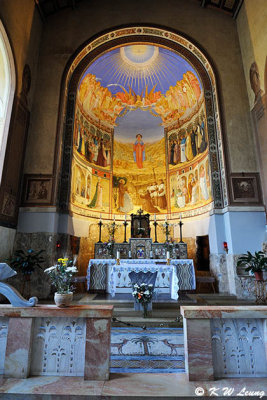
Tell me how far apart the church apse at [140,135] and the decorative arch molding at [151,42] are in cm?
69

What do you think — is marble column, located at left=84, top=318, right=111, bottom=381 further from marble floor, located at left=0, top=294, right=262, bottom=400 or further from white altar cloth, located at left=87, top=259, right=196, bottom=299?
white altar cloth, located at left=87, top=259, right=196, bottom=299

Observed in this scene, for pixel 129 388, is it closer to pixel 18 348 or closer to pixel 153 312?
pixel 18 348

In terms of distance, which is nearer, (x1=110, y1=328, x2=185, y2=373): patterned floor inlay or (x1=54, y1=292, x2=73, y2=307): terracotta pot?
(x1=54, y1=292, x2=73, y2=307): terracotta pot

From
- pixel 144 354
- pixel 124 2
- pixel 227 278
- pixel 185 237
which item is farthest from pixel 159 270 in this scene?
pixel 124 2

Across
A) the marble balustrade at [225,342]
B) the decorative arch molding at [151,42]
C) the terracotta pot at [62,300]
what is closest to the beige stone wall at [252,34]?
the decorative arch molding at [151,42]

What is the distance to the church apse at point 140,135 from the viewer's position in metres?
11.8

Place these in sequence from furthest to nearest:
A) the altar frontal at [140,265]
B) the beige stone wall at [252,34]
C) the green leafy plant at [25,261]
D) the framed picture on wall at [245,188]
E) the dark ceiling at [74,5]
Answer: the dark ceiling at [74,5]
the framed picture on wall at [245,188]
the beige stone wall at [252,34]
the altar frontal at [140,265]
the green leafy plant at [25,261]

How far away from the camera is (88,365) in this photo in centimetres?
274

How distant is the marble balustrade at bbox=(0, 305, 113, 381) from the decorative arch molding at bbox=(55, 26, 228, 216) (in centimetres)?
672

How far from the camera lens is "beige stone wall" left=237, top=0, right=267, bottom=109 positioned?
28.0ft

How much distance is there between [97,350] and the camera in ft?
9.05

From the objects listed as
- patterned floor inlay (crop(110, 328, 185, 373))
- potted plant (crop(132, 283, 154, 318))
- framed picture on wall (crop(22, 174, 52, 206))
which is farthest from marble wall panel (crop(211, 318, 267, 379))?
framed picture on wall (crop(22, 174, 52, 206))

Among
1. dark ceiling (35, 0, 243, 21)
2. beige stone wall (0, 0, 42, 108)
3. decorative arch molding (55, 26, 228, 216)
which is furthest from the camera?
dark ceiling (35, 0, 243, 21)

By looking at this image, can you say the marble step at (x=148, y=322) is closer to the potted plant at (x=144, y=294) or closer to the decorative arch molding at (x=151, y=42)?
the potted plant at (x=144, y=294)
